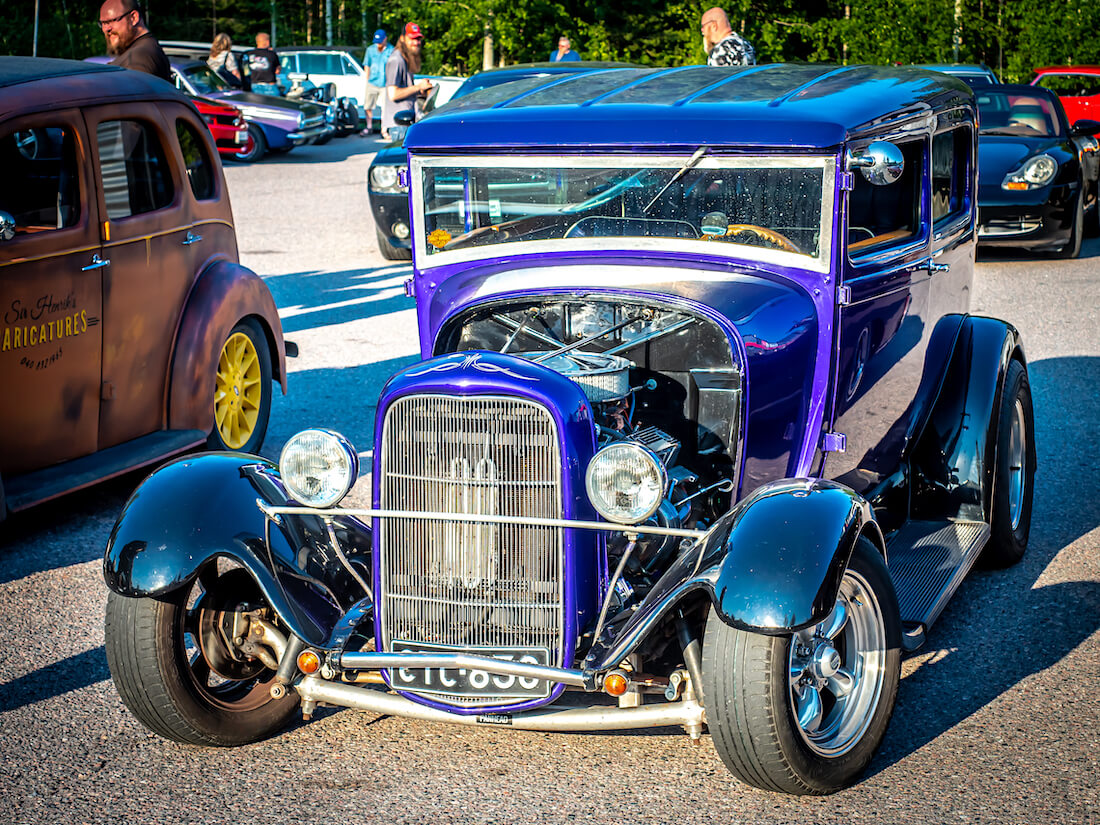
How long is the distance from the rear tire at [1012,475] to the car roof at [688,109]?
4.11 feet

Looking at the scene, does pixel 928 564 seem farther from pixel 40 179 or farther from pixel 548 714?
pixel 40 179

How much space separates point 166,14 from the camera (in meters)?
39.7

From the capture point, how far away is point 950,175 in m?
5.29

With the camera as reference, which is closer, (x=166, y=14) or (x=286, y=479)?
(x=286, y=479)

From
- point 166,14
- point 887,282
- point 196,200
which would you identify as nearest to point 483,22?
point 166,14

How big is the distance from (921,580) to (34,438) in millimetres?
3663

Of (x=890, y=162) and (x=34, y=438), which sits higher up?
(x=890, y=162)

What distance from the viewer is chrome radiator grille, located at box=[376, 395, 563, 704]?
3203 millimetres

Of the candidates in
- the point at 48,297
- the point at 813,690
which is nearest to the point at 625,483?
the point at 813,690

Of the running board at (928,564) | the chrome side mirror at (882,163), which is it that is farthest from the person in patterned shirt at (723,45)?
the running board at (928,564)

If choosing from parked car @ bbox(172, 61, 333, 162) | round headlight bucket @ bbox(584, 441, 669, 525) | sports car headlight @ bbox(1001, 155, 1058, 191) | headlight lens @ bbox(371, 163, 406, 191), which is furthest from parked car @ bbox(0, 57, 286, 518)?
parked car @ bbox(172, 61, 333, 162)

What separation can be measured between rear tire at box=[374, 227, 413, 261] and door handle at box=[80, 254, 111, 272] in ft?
21.4

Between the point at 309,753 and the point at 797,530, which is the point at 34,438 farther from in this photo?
the point at 797,530

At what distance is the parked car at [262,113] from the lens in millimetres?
19859
